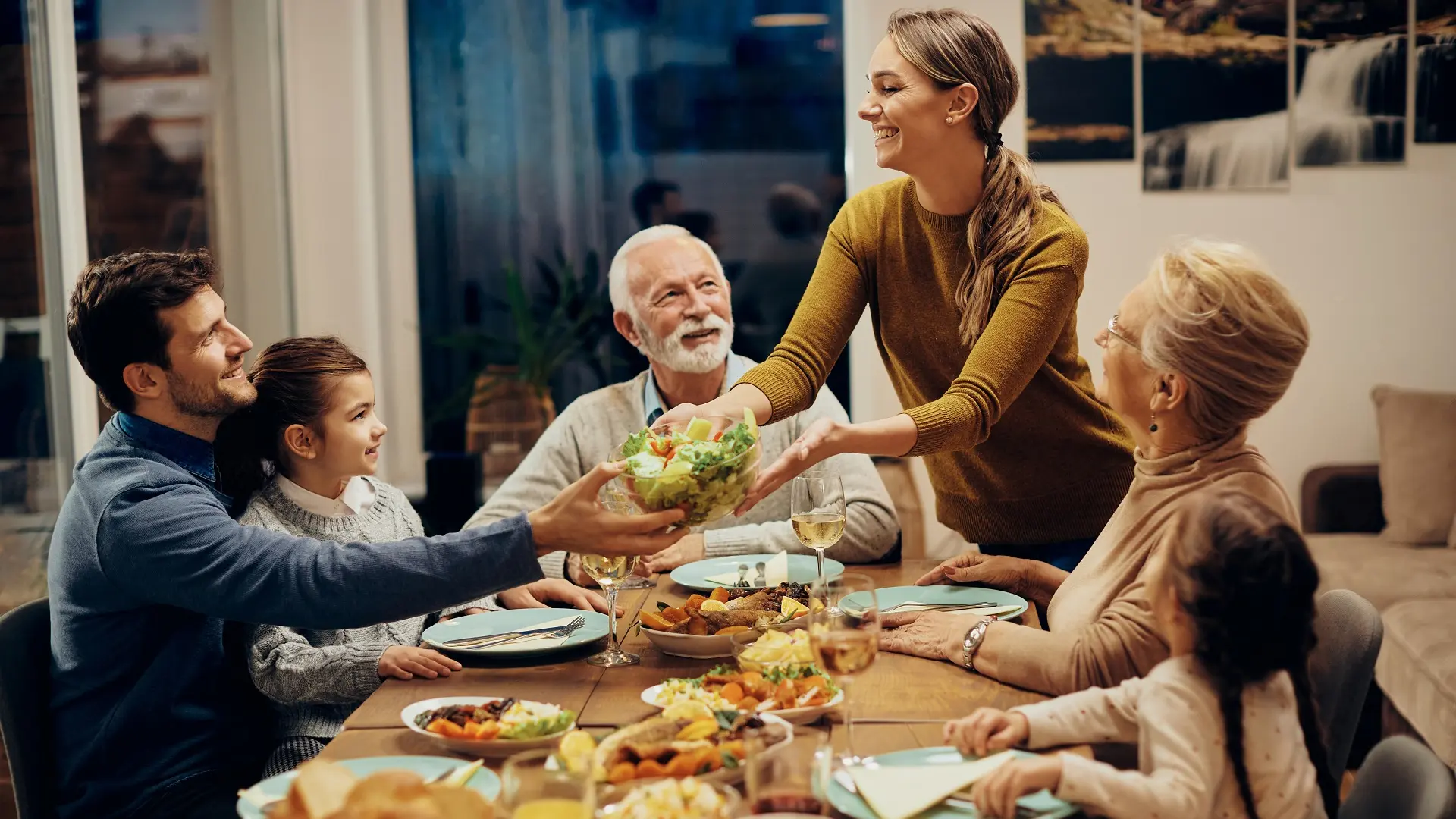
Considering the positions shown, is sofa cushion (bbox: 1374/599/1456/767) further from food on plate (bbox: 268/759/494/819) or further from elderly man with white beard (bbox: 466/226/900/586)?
food on plate (bbox: 268/759/494/819)

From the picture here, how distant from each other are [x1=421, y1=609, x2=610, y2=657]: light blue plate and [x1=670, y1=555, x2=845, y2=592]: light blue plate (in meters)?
0.22

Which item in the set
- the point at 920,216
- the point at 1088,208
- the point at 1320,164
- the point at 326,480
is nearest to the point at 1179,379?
the point at 920,216

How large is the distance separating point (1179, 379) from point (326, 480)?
1.42 metres

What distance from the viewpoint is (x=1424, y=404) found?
4.37 metres

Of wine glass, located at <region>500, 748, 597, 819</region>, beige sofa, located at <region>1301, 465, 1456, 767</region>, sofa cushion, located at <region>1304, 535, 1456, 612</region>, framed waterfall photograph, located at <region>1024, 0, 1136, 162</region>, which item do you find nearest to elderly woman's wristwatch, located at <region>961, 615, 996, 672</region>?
wine glass, located at <region>500, 748, 597, 819</region>

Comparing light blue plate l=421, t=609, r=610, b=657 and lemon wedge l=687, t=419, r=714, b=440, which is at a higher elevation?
lemon wedge l=687, t=419, r=714, b=440

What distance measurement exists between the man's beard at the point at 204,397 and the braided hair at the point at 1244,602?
58.2 inches

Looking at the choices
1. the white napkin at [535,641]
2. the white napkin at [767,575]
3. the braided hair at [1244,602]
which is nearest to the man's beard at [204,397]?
the white napkin at [535,641]

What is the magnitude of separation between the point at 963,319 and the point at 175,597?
1.39 metres

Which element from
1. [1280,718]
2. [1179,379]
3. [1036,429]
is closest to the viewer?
[1280,718]

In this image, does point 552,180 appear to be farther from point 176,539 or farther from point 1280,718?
point 1280,718

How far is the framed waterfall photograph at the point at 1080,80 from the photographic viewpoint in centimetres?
454

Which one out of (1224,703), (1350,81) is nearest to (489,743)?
(1224,703)

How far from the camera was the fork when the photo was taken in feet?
6.49
